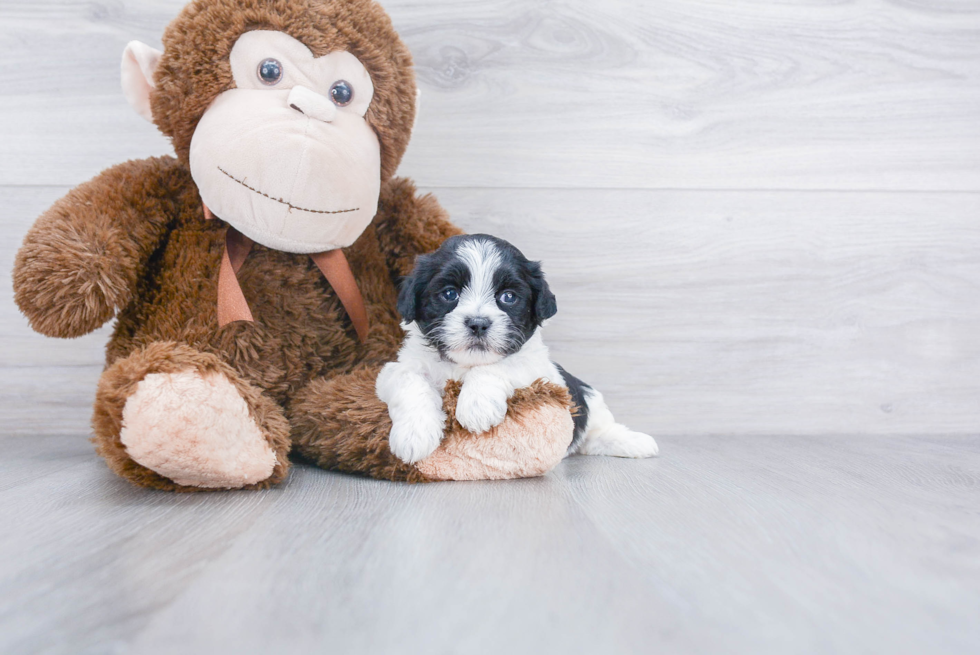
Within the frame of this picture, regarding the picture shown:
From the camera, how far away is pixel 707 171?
5.70 feet

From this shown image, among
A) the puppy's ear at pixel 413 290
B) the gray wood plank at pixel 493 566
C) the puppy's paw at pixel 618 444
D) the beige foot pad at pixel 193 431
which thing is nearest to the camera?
the gray wood plank at pixel 493 566

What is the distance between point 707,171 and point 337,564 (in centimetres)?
139

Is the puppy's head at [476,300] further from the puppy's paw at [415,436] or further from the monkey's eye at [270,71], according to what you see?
the monkey's eye at [270,71]

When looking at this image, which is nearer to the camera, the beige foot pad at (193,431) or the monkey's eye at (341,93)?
the beige foot pad at (193,431)

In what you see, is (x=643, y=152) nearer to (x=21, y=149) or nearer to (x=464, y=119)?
(x=464, y=119)

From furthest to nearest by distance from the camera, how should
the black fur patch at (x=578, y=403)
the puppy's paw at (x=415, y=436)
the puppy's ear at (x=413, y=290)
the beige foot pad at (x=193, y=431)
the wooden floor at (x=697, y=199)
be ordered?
the wooden floor at (x=697, y=199), the black fur patch at (x=578, y=403), the puppy's ear at (x=413, y=290), the puppy's paw at (x=415, y=436), the beige foot pad at (x=193, y=431)

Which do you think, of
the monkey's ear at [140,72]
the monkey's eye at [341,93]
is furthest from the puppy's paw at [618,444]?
the monkey's ear at [140,72]

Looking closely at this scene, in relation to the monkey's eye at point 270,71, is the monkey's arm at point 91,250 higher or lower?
lower

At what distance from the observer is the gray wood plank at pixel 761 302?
1730 mm

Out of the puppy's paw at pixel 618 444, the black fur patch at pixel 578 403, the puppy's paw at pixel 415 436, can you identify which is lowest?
the puppy's paw at pixel 618 444

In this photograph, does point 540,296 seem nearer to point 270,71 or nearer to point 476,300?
point 476,300

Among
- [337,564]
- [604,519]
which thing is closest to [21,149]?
[337,564]

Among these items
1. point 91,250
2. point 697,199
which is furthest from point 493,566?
point 697,199

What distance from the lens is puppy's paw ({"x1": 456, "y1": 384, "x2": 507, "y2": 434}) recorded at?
1106 mm
